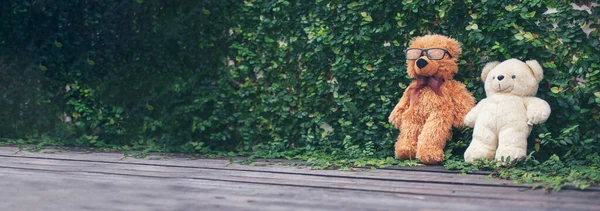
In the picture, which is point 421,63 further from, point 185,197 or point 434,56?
point 185,197

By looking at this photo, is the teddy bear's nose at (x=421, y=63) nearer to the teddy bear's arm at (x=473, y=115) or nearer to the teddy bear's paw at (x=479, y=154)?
the teddy bear's arm at (x=473, y=115)

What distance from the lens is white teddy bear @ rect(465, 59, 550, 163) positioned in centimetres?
425

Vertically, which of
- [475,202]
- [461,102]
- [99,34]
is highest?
[99,34]

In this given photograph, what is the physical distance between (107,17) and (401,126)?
293cm

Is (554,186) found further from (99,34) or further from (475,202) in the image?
(99,34)

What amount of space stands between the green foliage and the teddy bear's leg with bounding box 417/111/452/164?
192 mm

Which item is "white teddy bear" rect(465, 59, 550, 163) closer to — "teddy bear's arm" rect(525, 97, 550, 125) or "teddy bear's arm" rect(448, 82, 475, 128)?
"teddy bear's arm" rect(525, 97, 550, 125)

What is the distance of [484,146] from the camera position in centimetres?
437

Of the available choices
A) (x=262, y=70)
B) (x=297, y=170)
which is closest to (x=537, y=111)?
(x=297, y=170)

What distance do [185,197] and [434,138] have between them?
76.3 inches

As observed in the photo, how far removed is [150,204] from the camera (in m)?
3.22

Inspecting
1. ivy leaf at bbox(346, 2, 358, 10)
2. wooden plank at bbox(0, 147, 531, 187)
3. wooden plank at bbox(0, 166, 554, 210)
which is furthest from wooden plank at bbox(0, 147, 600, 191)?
ivy leaf at bbox(346, 2, 358, 10)

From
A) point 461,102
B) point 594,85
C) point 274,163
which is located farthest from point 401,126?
point 594,85

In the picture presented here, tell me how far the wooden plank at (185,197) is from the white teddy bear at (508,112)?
123cm
